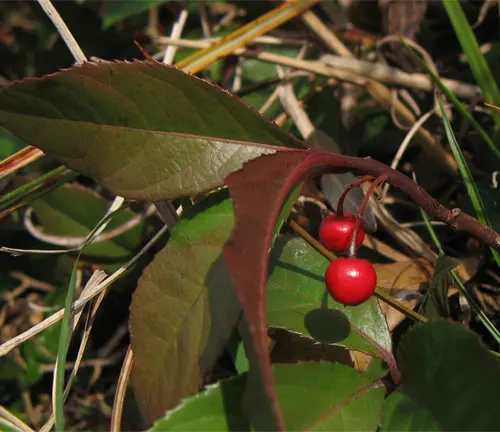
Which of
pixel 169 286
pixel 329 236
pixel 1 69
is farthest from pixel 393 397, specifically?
pixel 1 69

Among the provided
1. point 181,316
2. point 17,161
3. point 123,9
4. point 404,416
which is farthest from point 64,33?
point 404,416

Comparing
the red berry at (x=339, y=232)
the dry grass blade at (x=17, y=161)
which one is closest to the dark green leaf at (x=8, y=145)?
the dry grass blade at (x=17, y=161)

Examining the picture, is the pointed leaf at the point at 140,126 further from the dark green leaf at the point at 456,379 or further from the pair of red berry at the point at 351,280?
the dark green leaf at the point at 456,379

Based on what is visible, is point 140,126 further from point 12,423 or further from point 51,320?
point 12,423

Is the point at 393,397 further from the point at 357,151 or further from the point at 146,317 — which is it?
the point at 357,151

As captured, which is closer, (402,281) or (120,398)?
(120,398)

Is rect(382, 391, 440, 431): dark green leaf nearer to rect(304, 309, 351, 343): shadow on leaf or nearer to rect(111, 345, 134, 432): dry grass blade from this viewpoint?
rect(304, 309, 351, 343): shadow on leaf
